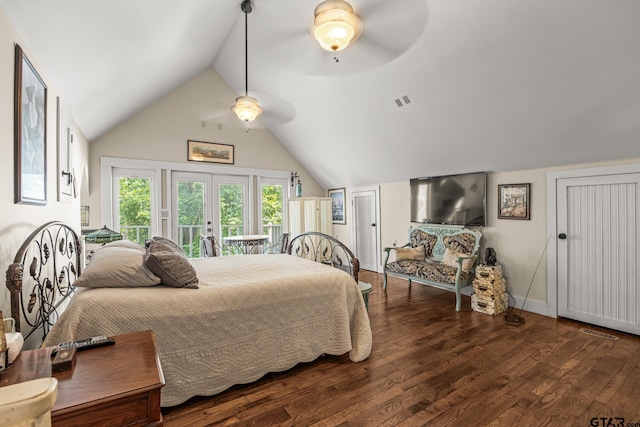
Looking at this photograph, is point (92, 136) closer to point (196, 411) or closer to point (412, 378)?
point (196, 411)

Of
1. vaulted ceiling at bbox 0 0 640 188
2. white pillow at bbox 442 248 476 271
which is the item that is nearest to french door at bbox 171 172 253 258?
vaulted ceiling at bbox 0 0 640 188

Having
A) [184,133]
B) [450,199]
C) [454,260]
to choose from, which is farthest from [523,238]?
[184,133]

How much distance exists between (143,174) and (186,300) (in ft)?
12.8

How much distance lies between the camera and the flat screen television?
13.6 feet

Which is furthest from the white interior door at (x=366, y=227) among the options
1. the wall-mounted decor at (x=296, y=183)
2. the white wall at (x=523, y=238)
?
the white wall at (x=523, y=238)

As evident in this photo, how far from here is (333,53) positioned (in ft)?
10.9

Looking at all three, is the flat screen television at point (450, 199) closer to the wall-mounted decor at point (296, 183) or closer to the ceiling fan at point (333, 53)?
the ceiling fan at point (333, 53)

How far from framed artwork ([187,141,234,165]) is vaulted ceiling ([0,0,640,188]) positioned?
3.21 ft

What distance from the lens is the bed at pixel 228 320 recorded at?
5.65ft

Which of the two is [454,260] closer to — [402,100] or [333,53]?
[402,100]

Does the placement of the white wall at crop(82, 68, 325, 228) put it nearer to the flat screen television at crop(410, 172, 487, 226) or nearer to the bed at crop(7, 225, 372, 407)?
the bed at crop(7, 225, 372, 407)

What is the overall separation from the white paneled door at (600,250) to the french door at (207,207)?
4.95m

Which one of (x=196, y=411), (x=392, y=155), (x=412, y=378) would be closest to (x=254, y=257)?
(x=196, y=411)

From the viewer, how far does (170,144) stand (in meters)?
5.07
